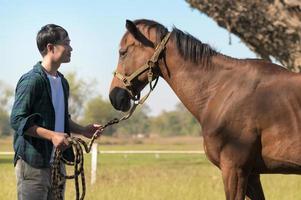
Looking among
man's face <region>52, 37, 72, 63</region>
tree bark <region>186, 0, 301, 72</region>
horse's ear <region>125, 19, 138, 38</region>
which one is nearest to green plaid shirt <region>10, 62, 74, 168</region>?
man's face <region>52, 37, 72, 63</region>

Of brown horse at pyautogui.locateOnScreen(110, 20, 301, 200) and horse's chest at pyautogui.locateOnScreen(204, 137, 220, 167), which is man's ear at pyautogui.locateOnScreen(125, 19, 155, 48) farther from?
horse's chest at pyautogui.locateOnScreen(204, 137, 220, 167)

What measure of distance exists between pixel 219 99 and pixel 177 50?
1.92ft

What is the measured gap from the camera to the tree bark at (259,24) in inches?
604

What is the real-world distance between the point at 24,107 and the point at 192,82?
5.71ft

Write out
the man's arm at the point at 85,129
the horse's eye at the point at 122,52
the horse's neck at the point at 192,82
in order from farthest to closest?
1. the horse's eye at the point at 122,52
2. the horse's neck at the point at 192,82
3. the man's arm at the point at 85,129

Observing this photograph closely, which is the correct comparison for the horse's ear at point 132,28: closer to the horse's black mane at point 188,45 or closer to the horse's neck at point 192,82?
the horse's black mane at point 188,45

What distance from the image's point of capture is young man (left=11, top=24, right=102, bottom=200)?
4254 millimetres

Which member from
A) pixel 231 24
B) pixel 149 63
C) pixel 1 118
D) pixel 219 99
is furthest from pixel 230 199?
pixel 1 118

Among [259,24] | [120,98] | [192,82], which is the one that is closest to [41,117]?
[120,98]

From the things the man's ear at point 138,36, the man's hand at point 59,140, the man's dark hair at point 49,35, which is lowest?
the man's hand at point 59,140

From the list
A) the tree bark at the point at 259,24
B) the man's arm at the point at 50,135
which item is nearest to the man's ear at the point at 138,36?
the man's arm at the point at 50,135

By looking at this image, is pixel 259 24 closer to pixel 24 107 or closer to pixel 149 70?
pixel 149 70

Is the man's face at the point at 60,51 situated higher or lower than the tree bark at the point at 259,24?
higher

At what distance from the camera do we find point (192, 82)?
216 inches
